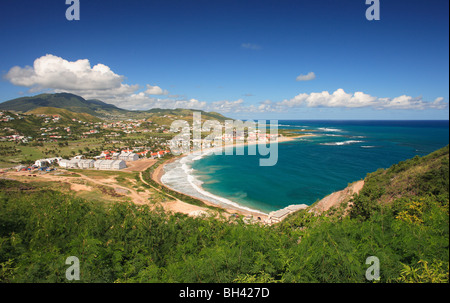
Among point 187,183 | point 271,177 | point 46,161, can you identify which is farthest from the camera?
point 46,161

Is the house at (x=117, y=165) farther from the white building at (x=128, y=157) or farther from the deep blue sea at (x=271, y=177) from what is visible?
the deep blue sea at (x=271, y=177)

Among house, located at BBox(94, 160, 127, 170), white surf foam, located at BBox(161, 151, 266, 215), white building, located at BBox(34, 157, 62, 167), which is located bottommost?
white surf foam, located at BBox(161, 151, 266, 215)

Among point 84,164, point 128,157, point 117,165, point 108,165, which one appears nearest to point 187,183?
point 117,165

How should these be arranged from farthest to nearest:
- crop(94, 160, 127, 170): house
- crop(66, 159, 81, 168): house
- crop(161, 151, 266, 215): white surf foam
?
1. crop(94, 160, 127, 170): house
2. crop(66, 159, 81, 168): house
3. crop(161, 151, 266, 215): white surf foam

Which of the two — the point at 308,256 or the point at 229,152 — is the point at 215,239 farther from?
Result: the point at 229,152

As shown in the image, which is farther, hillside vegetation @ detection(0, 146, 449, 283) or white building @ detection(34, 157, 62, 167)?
white building @ detection(34, 157, 62, 167)

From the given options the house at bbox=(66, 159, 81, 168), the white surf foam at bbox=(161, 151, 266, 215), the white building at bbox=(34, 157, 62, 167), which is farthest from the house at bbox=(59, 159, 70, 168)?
the white surf foam at bbox=(161, 151, 266, 215)

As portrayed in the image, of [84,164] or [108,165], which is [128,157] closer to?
[108,165]

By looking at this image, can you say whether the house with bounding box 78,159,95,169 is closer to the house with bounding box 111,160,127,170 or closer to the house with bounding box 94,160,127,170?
the house with bounding box 94,160,127,170
